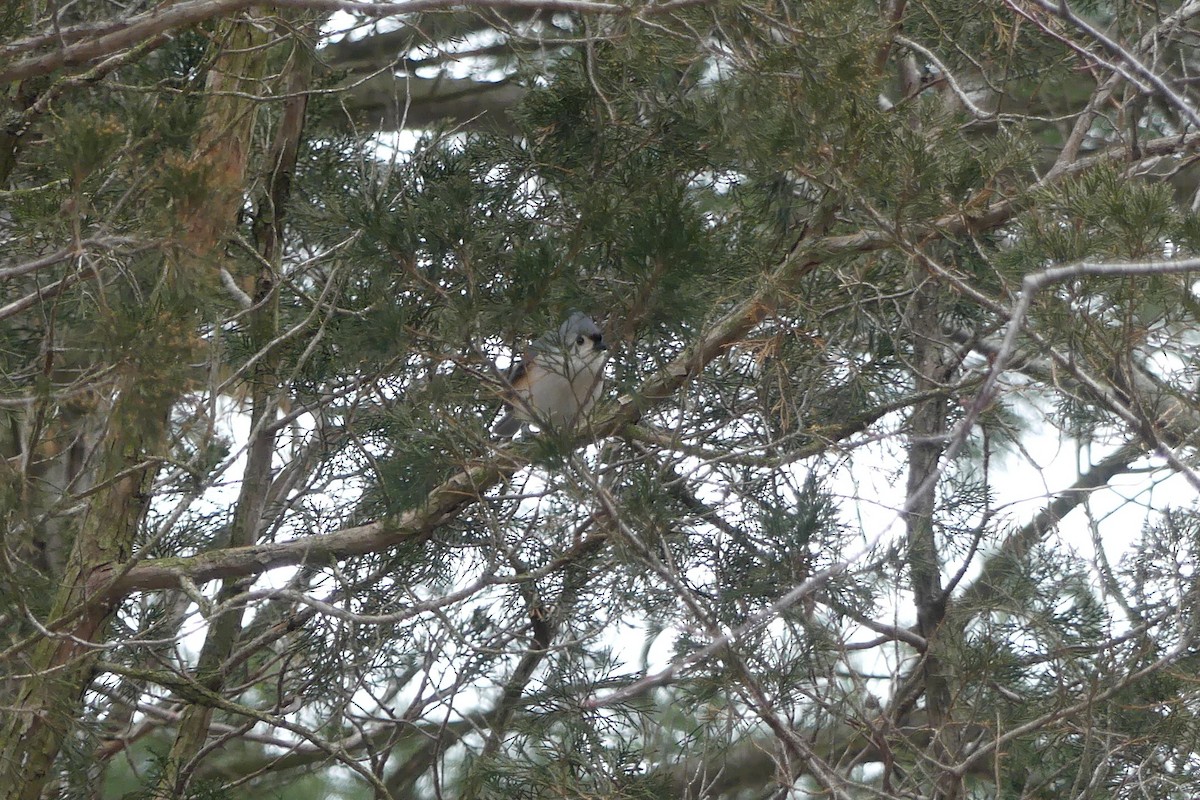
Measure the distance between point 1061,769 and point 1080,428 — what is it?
0.85 meters

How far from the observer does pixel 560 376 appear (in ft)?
9.41

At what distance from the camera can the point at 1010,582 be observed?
11.1 feet

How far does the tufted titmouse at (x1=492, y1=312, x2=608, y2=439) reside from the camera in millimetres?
2570

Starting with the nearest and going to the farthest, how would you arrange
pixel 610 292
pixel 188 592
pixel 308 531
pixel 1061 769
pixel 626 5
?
pixel 626 5 < pixel 610 292 < pixel 188 592 < pixel 1061 769 < pixel 308 531

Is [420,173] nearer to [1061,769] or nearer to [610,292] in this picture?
[610,292]

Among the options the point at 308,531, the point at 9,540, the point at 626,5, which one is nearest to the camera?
the point at 626,5

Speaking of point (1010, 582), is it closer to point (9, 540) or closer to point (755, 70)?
point (755, 70)

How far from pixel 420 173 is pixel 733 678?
1394mm

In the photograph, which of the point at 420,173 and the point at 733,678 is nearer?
the point at 733,678

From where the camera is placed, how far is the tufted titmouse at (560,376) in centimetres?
257

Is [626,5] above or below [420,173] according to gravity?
below

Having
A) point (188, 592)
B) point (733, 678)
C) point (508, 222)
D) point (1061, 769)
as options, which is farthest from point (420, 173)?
point (1061, 769)

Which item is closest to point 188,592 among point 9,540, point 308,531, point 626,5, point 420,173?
point 9,540

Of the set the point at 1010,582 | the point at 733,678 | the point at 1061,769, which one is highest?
the point at 1010,582
